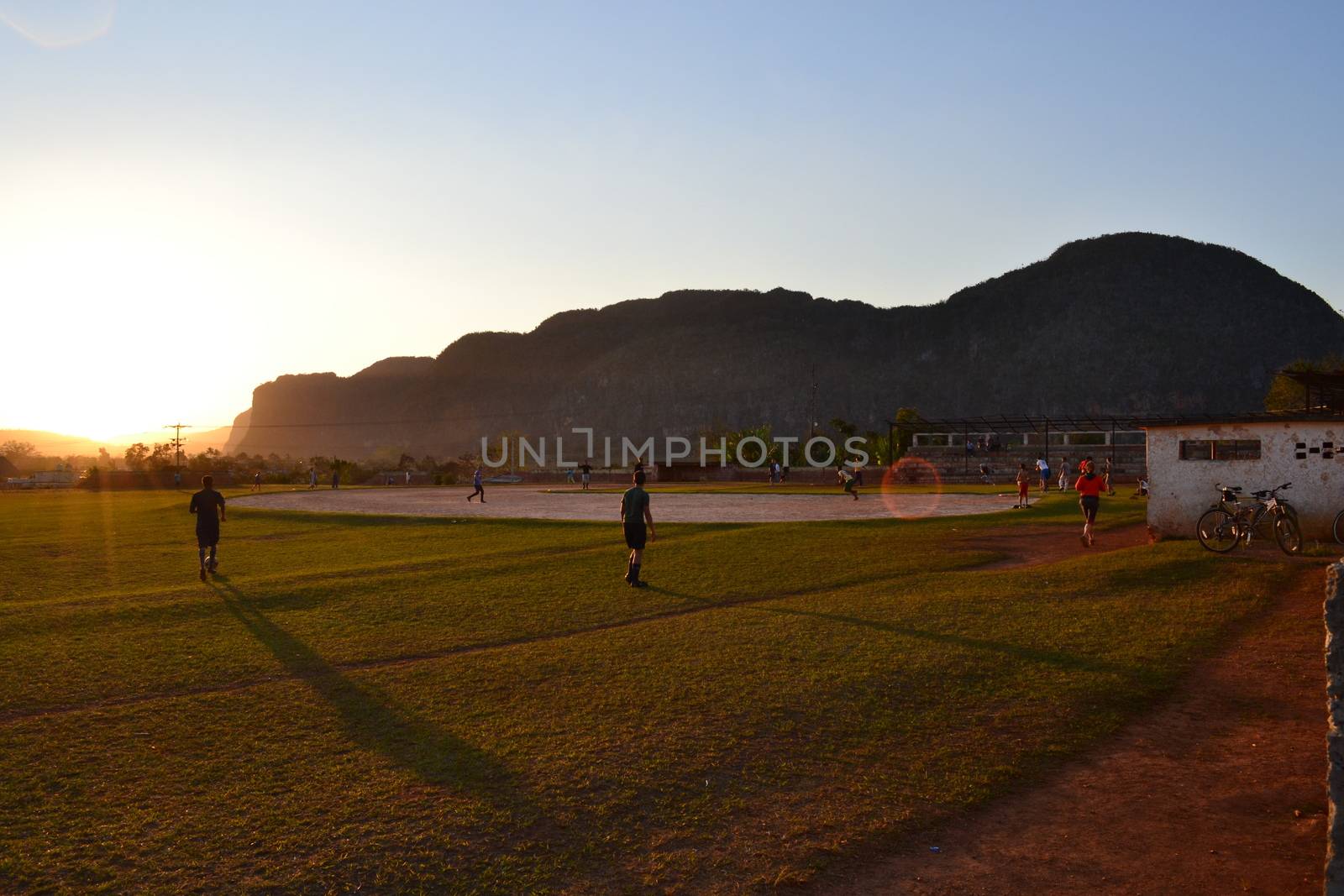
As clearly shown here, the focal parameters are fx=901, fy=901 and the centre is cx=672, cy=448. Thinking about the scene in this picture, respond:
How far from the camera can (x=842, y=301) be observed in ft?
488

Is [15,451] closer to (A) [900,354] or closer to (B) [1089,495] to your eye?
(A) [900,354]

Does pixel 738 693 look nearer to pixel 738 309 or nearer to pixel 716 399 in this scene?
pixel 716 399

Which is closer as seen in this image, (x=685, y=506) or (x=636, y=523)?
(x=636, y=523)

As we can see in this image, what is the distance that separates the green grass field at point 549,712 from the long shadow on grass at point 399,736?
0.03m

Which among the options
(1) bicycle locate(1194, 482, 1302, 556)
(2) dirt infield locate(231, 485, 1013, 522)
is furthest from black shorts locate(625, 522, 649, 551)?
(2) dirt infield locate(231, 485, 1013, 522)

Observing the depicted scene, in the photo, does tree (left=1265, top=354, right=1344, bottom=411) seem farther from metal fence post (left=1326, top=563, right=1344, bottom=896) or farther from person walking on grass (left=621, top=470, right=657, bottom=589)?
metal fence post (left=1326, top=563, right=1344, bottom=896)

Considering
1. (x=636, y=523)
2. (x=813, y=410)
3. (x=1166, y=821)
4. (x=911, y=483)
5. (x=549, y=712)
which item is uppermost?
(x=813, y=410)

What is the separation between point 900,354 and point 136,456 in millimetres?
98023

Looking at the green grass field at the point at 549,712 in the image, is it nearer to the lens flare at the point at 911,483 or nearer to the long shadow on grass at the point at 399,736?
the long shadow on grass at the point at 399,736

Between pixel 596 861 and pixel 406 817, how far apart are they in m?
1.33

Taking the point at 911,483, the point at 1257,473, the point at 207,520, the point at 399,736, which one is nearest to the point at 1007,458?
the point at 911,483

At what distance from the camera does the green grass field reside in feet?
17.2

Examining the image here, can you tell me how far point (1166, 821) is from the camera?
5.79 meters

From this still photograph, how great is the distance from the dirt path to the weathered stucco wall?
11799 millimetres
